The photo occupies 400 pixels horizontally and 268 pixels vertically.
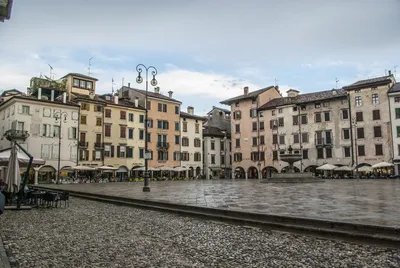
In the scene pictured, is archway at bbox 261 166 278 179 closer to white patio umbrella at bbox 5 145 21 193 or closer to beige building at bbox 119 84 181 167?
beige building at bbox 119 84 181 167

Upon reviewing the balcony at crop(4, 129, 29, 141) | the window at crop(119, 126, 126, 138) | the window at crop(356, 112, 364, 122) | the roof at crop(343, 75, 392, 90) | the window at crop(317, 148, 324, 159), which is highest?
the roof at crop(343, 75, 392, 90)

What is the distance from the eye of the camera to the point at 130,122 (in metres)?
52.9

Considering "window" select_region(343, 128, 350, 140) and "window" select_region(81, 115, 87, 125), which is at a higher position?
"window" select_region(81, 115, 87, 125)

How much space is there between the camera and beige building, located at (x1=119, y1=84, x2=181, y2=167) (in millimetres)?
55031

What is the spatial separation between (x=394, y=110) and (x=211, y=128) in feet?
110

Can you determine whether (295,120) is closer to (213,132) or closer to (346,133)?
(346,133)

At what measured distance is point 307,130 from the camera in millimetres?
50875

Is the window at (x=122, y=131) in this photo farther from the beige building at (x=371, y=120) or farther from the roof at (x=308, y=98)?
the beige building at (x=371, y=120)

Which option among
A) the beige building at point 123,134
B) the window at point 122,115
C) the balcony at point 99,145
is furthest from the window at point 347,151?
the balcony at point 99,145

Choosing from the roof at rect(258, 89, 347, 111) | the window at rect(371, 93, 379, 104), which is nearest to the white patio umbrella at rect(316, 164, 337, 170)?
the roof at rect(258, 89, 347, 111)

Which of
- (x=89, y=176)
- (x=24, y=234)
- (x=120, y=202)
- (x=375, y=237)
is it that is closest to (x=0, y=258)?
(x=24, y=234)

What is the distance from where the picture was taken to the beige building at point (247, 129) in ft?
189

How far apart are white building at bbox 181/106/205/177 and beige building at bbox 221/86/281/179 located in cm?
621

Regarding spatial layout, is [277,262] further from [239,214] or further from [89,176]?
[89,176]
